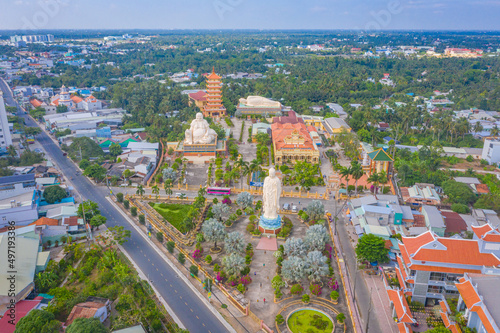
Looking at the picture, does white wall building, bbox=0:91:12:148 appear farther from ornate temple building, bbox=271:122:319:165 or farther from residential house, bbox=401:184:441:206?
residential house, bbox=401:184:441:206

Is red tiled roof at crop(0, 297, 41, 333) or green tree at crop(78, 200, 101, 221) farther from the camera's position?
green tree at crop(78, 200, 101, 221)

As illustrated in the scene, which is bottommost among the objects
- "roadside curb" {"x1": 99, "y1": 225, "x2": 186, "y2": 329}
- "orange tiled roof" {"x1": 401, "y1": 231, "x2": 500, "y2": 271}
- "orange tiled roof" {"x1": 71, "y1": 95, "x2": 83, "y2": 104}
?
"roadside curb" {"x1": 99, "y1": 225, "x2": 186, "y2": 329}

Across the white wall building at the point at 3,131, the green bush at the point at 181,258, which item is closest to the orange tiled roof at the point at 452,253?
the green bush at the point at 181,258

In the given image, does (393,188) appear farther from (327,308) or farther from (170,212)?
(170,212)

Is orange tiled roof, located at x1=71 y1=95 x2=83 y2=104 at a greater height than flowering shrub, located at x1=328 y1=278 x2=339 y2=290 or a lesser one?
greater

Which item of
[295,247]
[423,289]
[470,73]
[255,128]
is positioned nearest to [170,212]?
[295,247]

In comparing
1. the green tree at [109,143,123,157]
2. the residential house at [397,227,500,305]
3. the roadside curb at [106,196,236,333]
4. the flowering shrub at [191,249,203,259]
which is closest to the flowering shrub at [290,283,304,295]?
the roadside curb at [106,196,236,333]
